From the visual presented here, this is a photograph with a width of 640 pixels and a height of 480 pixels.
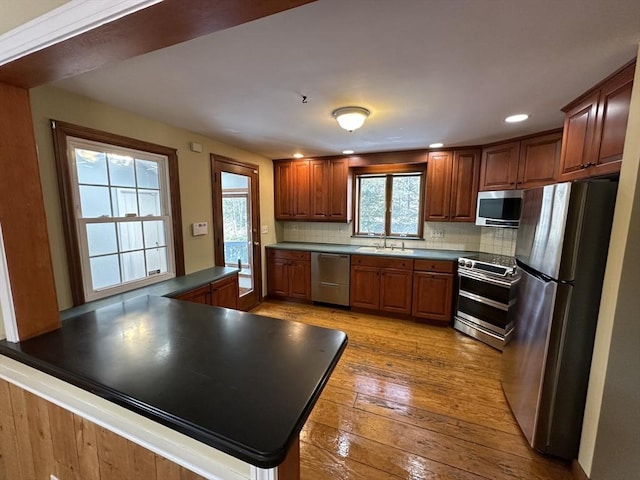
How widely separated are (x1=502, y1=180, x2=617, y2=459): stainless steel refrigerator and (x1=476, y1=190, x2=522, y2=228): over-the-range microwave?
1169mm

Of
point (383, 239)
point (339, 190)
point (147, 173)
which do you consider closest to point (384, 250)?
point (383, 239)

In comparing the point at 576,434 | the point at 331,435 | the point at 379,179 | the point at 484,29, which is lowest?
the point at 331,435

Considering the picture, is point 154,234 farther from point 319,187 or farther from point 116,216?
point 319,187

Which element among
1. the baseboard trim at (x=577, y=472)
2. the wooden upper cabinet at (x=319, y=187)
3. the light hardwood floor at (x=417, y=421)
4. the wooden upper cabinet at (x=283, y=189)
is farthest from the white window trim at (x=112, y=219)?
the baseboard trim at (x=577, y=472)

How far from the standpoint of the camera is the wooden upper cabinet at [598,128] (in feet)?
4.85

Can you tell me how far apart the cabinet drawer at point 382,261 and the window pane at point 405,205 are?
0.74 metres

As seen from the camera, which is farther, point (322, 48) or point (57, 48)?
point (322, 48)

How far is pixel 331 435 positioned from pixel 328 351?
107cm

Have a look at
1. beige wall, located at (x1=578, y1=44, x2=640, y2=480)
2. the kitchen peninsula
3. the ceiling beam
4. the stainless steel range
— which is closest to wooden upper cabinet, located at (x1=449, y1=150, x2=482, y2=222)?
the stainless steel range

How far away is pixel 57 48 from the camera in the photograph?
883 mm

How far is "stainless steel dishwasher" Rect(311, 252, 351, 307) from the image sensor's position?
3857 millimetres

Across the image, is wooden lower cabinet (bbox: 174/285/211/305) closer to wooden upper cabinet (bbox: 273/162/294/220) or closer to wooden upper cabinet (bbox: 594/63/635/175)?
wooden upper cabinet (bbox: 273/162/294/220)

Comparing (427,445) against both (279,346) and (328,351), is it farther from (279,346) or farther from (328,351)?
(279,346)

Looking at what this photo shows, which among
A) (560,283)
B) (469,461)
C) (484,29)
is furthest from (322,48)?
(469,461)
